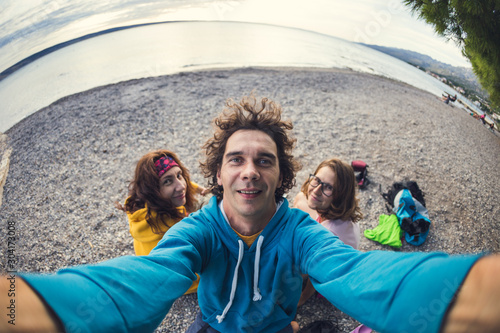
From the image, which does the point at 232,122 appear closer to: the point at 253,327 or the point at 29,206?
the point at 253,327

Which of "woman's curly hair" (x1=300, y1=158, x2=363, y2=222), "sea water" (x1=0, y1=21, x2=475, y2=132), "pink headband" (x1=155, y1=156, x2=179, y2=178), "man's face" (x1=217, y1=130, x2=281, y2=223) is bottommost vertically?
"woman's curly hair" (x1=300, y1=158, x2=363, y2=222)

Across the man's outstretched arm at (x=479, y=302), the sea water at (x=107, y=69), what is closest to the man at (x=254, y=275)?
the man's outstretched arm at (x=479, y=302)

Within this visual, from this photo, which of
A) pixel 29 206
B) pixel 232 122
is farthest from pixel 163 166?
pixel 29 206

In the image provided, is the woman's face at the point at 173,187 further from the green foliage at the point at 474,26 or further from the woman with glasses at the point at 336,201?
the green foliage at the point at 474,26

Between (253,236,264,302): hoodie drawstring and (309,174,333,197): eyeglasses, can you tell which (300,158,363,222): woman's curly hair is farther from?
(253,236,264,302): hoodie drawstring

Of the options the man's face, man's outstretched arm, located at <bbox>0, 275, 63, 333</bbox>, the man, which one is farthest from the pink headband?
man's outstretched arm, located at <bbox>0, 275, 63, 333</bbox>

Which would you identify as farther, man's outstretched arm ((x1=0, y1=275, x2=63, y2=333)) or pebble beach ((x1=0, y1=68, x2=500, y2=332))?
pebble beach ((x1=0, y1=68, x2=500, y2=332))

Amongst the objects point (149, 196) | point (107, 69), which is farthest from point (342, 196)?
point (107, 69)

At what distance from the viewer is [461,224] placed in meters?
5.15

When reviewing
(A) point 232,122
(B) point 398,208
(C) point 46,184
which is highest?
(C) point 46,184

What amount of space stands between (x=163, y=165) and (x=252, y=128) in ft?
5.54

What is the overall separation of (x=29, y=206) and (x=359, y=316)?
23.5 ft

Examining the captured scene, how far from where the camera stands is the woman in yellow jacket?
311 cm

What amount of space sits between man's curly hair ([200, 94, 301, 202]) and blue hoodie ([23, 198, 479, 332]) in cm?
60
